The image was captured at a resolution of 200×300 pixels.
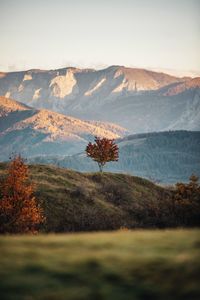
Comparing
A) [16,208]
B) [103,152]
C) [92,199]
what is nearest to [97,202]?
[92,199]

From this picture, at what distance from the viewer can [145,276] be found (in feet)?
62.2

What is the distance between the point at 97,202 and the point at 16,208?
77.8 ft

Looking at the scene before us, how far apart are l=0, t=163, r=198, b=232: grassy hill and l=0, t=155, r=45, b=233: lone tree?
24.0 feet

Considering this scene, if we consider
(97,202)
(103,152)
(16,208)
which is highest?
(103,152)

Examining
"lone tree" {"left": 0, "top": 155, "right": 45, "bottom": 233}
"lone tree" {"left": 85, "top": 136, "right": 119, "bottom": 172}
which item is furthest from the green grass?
"lone tree" {"left": 85, "top": 136, "right": 119, "bottom": 172}

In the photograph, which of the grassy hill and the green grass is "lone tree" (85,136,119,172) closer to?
the green grass

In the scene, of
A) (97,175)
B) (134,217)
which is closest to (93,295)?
(134,217)

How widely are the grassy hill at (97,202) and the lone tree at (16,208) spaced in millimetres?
7328

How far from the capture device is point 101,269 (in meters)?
19.7

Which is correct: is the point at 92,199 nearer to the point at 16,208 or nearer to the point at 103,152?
the point at 16,208

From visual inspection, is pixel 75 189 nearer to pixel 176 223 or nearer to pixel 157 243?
pixel 176 223

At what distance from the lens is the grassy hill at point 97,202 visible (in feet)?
243

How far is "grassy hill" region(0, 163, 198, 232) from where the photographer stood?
7419 cm

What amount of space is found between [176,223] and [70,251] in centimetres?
5244
